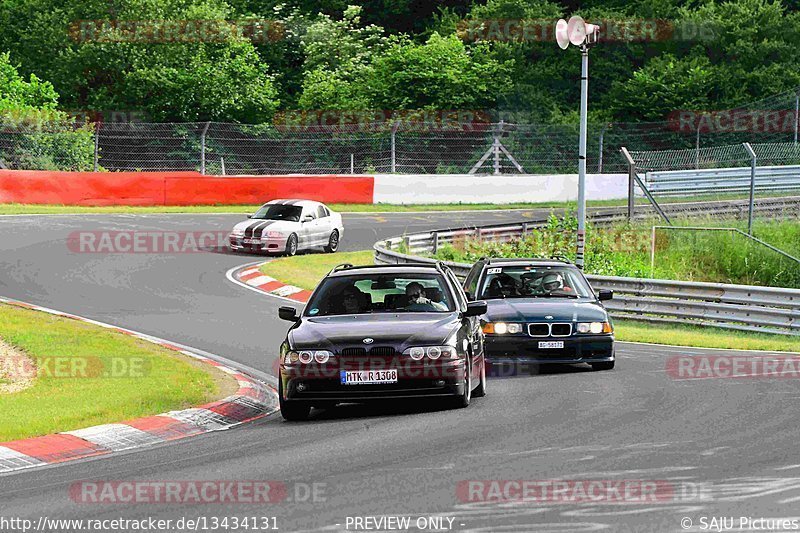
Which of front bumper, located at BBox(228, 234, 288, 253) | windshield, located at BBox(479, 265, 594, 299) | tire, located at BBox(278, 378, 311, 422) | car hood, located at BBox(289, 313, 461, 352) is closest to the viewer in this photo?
car hood, located at BBox(289, 313, 461, 352)

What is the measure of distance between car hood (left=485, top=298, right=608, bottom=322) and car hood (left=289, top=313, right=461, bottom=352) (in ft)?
9.78

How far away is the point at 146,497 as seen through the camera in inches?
344

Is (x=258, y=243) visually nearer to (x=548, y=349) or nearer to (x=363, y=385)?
(x=548, y=349)

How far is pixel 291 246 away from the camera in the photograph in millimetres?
33031

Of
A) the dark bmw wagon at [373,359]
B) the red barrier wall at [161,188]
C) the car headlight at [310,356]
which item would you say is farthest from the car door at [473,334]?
the red barrier wall at [161,188]

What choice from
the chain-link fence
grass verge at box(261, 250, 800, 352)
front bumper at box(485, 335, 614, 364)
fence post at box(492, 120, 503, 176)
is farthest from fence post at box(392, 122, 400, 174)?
front bumper at box(485, 335, 614, 364)

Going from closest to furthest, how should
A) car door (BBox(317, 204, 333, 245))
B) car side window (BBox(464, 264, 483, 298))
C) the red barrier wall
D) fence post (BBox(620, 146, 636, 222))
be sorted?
car side window (BBox(464, 264, 483, 298))
fence post (BBox(620, 146, 636, 222))
car door (BBox(317, 204, 333, 245))
the red barrier wall

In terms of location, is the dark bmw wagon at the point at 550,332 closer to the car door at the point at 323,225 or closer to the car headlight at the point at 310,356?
the car headlight at the point at 310,356

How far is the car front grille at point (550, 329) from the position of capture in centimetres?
1611

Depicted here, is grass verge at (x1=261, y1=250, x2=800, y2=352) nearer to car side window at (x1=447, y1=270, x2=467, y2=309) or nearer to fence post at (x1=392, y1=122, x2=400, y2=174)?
car side window at (x1=447, y1=270, x2=467, y2=309)

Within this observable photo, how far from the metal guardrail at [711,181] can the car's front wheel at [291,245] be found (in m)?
8.53

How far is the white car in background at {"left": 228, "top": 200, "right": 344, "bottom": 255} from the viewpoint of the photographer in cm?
3262

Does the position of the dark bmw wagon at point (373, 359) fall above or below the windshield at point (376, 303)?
below

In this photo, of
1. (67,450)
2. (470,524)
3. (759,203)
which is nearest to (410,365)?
(67,450)
